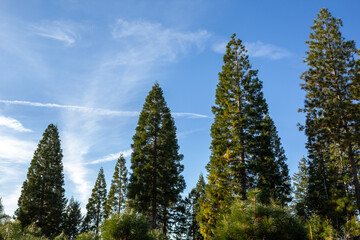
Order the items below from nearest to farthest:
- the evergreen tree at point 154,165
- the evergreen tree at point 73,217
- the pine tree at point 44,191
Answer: the evergreen tree at point 154,165 < the pine tree at point 44,191 < the evergreen tree at point 73,217

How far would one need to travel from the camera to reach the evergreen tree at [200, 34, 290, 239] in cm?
1744

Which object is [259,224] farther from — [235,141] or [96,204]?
[96,204]

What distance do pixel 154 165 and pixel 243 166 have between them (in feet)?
30.9

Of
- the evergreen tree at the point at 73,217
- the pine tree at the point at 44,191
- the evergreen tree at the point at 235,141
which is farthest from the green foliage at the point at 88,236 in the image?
the evergreen tree at the point at 73,217

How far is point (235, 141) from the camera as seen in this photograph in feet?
60.2

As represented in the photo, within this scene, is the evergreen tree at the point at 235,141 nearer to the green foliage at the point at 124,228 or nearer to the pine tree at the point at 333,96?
the pine tree at the point at 333,96

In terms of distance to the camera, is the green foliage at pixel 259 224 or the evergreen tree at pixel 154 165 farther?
the evergreen tree at pixel 154 165

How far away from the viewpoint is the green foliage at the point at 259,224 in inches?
152

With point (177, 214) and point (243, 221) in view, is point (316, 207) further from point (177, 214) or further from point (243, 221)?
point (243, 221)

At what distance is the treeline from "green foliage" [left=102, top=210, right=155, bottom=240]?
1 cm

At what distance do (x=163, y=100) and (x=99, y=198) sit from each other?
25460mm

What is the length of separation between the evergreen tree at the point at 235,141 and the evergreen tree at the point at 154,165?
499cm

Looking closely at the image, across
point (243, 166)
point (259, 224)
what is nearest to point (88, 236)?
point (259, 224)

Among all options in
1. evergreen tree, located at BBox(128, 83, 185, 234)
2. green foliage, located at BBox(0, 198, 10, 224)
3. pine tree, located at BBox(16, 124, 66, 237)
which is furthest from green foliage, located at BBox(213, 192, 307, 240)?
pine tree, located at BBox(16, 124, 66, 237)
